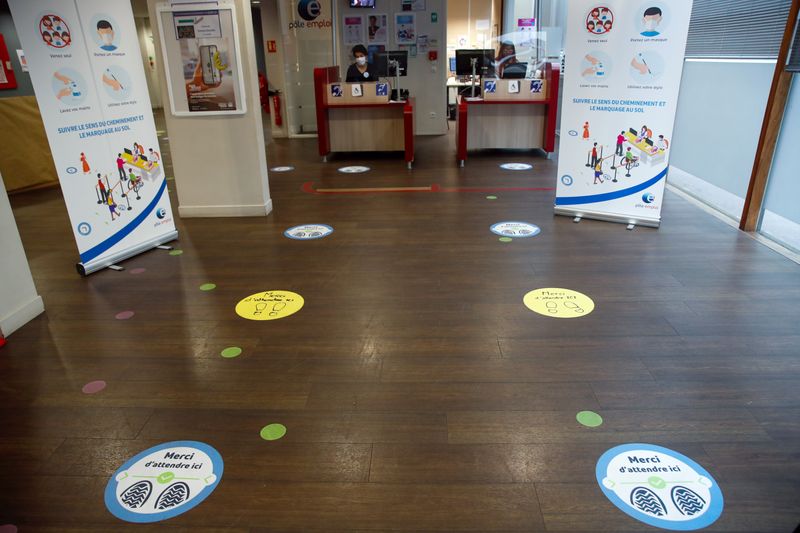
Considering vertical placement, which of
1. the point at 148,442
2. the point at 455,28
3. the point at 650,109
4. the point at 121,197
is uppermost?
the point at 455,28

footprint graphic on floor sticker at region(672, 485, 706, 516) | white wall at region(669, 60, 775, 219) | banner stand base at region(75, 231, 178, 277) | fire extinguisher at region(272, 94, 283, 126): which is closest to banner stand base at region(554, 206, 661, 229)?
white wall at region(669, 60, 775, 219)

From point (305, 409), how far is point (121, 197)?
2.76m

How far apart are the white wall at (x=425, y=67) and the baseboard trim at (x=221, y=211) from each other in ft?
18.0

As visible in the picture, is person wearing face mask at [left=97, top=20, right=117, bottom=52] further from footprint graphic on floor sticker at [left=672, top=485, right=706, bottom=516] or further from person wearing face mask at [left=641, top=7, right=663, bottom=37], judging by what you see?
footprint graphic on floor sticker at [left=672, top=485, right=706, bottom=516]

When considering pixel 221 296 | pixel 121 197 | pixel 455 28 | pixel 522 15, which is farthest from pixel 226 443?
pixel 455 28

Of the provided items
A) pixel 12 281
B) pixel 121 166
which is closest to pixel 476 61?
pixel 121 166

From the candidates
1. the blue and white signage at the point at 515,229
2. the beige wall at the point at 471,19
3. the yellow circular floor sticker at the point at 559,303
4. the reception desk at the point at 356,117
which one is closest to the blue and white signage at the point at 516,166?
the reception desk at the point at 356,117

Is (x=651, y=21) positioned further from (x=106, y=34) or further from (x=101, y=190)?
(x=101, y=190)

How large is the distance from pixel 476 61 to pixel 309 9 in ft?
10.7

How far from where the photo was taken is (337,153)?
871cm

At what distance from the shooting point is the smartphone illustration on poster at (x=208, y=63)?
4852mm

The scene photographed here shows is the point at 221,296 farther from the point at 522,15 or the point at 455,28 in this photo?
the point at 455,28

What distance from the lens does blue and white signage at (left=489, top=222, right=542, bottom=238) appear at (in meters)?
4.74

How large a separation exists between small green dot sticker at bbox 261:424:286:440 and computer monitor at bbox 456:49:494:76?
8.08 meters
